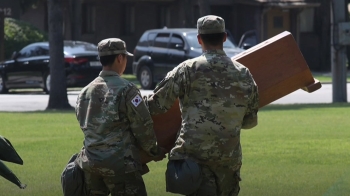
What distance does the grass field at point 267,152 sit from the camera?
9547 mm

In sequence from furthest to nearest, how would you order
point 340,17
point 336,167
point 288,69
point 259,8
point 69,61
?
point 259,8 < point 69,61 < point 340,17 < point 336,167 < point 288,69

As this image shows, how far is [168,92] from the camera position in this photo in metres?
5.89

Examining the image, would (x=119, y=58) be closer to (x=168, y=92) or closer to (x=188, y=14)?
(x=168, y=92)

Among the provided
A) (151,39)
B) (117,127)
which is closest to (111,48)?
(117,127)

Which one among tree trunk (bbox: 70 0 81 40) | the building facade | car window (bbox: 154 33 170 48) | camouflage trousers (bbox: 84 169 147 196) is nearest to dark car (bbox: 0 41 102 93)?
car window (bbox: 154 33 170 48)

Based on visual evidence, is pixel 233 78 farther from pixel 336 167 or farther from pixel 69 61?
pixel 69 61

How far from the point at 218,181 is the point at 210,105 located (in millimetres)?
499

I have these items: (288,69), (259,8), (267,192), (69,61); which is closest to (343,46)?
(69,61)

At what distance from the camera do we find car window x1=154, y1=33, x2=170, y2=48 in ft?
90.8

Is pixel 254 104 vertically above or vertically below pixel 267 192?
above

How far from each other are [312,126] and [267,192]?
6.37 m

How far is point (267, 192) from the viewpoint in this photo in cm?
916

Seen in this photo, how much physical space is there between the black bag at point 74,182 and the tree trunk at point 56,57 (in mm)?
14428

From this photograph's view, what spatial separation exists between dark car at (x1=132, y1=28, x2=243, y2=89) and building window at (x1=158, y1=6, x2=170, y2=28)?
11.7 meters
